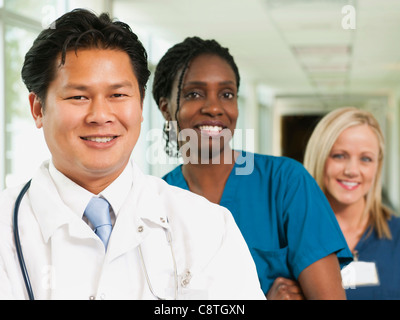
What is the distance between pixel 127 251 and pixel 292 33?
333 cm

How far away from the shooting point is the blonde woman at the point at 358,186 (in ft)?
4.86

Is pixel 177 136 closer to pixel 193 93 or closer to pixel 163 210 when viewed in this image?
pixel 193 93

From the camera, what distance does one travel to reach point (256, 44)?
371 cm

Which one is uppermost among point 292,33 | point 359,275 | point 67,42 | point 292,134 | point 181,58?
point 292,33

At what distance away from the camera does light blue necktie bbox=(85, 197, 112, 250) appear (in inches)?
28.8

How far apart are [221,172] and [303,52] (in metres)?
3.52

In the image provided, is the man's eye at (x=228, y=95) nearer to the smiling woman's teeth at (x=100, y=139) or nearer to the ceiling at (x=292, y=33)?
the ceiling at (x=292, y=33)

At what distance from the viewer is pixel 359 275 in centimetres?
142

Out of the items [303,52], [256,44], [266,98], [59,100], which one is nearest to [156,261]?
[59,100]

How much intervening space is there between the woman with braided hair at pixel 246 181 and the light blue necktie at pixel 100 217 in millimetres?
448

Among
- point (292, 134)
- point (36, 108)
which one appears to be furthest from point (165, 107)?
point (292, 134)

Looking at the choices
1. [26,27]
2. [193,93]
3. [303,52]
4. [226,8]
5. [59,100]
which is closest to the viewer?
[59,100]

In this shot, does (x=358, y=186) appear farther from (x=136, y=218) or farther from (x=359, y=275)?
(x=136, y=218)
